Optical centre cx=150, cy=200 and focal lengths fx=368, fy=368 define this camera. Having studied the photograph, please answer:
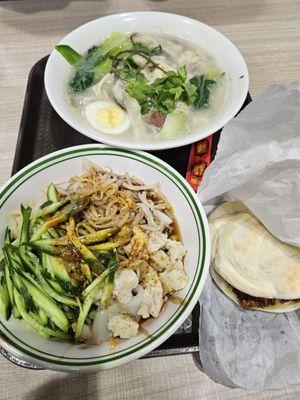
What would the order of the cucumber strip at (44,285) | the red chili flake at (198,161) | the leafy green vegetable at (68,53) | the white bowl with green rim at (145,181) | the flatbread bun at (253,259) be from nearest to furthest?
the white bowl with green rim at (145,181)
the cucumber strip at (44,285)
the flatbread bun at (253,259)
the red chili flake at (198,161)
the leafy green vegetable at (68,53)

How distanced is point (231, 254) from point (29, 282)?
72 cm

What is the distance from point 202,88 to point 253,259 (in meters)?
1.06

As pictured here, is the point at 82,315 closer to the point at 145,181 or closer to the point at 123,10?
the point at 145,181

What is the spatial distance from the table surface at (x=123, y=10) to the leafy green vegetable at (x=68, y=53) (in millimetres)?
345

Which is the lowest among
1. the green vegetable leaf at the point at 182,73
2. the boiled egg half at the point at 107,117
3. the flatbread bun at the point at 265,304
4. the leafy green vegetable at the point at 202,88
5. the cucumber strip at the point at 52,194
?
the flatbread bun at the point at 265,304

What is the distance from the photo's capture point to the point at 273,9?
2613 mm

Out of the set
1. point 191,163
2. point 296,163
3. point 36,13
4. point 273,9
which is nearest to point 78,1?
point 36,13

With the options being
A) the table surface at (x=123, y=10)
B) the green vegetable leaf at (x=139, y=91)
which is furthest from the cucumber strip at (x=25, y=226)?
the green vegetable leaf at (x=139, y=91)

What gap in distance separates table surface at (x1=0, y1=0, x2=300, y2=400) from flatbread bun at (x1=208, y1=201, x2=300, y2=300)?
0.33m

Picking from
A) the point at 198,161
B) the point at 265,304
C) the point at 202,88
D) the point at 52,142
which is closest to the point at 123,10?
the point at 202,88

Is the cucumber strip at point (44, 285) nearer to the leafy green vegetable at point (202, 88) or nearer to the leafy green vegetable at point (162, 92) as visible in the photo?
the leafy green vegetable at point (162, 92)

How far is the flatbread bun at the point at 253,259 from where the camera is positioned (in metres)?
1.30

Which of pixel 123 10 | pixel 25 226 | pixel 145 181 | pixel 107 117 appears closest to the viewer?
pixel 25 226

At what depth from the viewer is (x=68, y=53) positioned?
195cm
